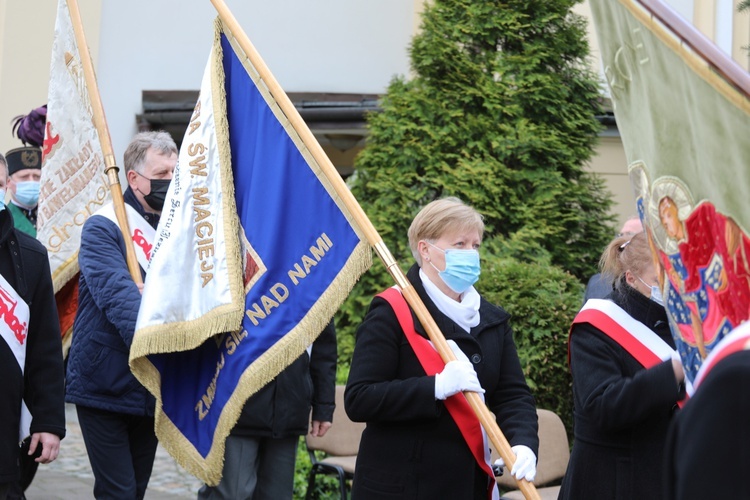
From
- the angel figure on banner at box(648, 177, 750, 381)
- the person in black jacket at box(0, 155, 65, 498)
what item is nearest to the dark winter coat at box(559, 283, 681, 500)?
the angel figure on banner at box(648, 177, 750, 381)

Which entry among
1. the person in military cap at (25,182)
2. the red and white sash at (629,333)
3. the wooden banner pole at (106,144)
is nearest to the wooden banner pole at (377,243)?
the red and white sash at (629,333)

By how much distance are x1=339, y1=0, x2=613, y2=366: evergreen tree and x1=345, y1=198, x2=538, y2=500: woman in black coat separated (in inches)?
151

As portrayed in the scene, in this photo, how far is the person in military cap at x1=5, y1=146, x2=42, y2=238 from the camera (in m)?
7.00

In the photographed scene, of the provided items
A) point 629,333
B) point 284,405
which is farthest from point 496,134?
point 629,333

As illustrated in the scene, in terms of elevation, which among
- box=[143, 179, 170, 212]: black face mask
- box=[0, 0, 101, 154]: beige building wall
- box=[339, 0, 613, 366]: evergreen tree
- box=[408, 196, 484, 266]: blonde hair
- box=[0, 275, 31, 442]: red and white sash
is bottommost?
box=[0, 275, 31, 442]: red and white sash

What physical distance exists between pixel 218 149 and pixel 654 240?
2.58 meters

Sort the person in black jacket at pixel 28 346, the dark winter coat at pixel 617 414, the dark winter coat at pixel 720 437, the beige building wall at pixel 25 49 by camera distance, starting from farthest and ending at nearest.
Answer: the beige building wall at pixel 25 49, the person in black jacket at pixel 28 346, the dark winter coat at pixel 617 414, the dark winter coat at pixel 720 437

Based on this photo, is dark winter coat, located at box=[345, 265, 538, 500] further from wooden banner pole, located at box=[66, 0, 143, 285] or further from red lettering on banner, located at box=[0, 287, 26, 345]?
wooden banner pole, located at box=[66, 0, 143, 285]

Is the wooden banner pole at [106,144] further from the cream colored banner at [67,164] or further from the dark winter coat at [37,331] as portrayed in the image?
the dark winter coat at [37,331]

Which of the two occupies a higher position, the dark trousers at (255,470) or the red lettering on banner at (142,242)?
the red lettering on banner at (142,242)

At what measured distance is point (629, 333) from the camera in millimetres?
3691

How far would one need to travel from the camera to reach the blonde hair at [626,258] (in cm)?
372

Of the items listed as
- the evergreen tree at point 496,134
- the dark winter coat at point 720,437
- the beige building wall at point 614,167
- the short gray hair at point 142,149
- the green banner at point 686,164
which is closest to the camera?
the dark winter coat at point 720,437

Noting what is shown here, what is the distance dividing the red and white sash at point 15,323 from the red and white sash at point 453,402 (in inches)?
56.2
